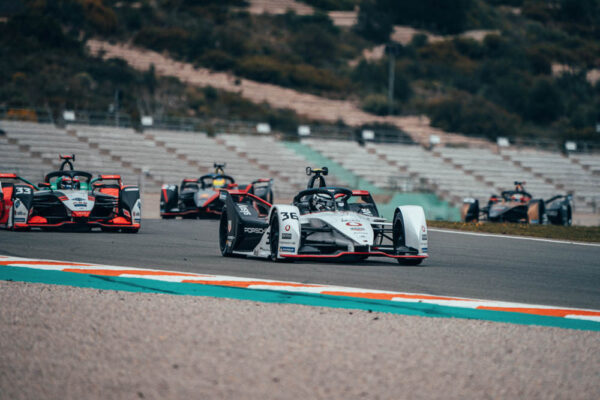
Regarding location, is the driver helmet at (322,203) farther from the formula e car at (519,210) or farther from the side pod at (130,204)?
the formula e car at (519,210)

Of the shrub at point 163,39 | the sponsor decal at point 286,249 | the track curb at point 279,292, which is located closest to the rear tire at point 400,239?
the sponsor decal at point 286,249

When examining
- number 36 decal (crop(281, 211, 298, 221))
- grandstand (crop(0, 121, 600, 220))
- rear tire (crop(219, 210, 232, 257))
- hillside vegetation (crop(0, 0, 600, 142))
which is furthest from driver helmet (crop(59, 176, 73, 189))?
hillside vegetation (crop(0, 0, 600, 142))

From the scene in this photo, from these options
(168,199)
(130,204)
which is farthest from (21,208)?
(168,199)

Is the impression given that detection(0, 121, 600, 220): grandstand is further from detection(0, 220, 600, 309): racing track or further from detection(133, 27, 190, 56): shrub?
detection(133, 27, 190, 56): shrub

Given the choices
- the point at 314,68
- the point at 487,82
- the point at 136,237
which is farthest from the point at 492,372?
the point at 487,82

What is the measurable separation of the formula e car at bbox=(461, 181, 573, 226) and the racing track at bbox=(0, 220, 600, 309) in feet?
33.3

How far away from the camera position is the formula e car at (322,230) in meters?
12.3

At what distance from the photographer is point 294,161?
45938mm

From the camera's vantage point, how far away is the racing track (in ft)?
34.3

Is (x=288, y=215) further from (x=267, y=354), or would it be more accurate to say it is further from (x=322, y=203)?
(x=267, y=354)

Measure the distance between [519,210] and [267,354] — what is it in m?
23.9

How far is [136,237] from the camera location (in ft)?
56.0

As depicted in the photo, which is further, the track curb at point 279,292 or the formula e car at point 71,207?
the formula e car at point 71,207

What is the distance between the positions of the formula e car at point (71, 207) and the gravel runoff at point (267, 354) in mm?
8858
